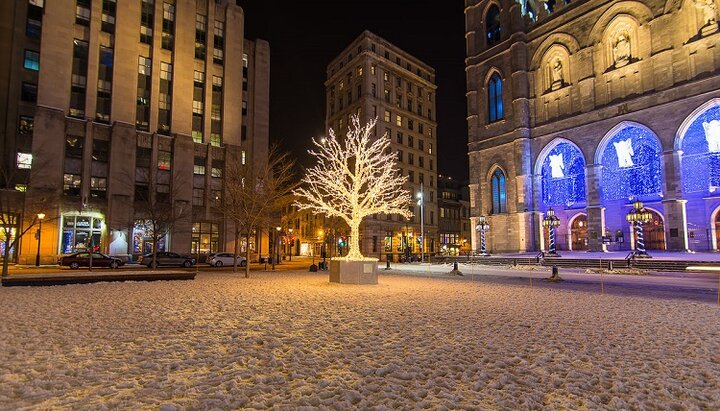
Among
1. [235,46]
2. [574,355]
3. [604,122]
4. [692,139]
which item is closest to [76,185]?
[235,46]

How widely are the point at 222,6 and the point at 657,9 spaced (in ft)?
168

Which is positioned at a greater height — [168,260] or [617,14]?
[617,14]

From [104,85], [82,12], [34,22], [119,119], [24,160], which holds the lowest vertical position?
[24,160]

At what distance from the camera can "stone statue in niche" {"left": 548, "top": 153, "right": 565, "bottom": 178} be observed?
150 ft

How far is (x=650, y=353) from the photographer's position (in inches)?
261

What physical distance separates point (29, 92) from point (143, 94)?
34.5 feet

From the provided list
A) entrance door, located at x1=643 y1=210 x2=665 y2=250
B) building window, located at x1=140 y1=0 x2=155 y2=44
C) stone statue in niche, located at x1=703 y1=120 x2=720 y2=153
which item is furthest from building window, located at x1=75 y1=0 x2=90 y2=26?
entrance door, located at x1=643 y1=210 x2=665 y2=250

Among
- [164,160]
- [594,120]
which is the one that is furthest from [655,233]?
[164,160]

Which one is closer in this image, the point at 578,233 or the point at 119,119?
the point at 119,119

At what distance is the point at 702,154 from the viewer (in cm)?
3434

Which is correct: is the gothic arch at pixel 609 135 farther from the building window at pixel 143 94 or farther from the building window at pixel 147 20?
the building window at pixel 147 20

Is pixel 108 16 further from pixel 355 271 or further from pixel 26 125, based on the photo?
pixel 355 271

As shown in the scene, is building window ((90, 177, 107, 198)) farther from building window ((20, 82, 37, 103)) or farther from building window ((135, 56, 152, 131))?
building window ((20, 82, 37, 103))

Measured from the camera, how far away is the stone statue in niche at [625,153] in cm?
3956
